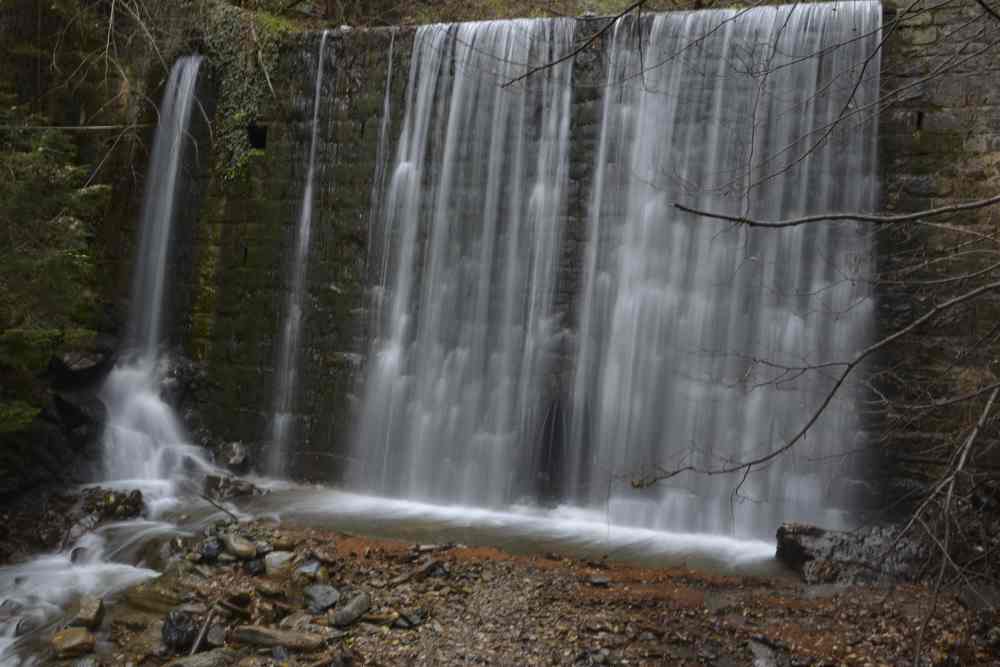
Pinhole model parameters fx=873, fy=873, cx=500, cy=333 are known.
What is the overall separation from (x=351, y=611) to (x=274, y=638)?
17.7 inches

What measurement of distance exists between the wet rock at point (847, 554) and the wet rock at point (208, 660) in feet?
11.9

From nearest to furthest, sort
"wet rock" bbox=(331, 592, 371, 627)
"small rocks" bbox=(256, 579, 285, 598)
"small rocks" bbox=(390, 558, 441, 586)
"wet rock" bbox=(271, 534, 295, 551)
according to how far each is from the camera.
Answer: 1. "wet rock" bbox=(331, 592, 371, 627)
2. "small rocks" bbox=(256, 579, 285, 598)
3. "small rocks" bbox=(390, 558, 441, 586)
4. "wet rock" bbox=(271, 534, 295, 551)

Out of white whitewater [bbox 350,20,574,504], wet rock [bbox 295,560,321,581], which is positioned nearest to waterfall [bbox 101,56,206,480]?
white whitewater [bbox 350,20,574,504]

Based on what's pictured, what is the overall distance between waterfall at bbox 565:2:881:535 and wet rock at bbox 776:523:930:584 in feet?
3.04

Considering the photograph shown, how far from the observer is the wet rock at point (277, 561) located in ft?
18.7

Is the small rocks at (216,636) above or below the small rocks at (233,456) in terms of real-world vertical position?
below

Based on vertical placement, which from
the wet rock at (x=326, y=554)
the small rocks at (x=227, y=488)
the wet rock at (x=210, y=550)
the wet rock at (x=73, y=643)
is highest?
the small rocks at (x=227, y=488)

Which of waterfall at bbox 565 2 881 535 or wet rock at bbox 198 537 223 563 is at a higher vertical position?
waterfall at bbox 565 2 881 535

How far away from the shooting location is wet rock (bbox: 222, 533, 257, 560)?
232 inches

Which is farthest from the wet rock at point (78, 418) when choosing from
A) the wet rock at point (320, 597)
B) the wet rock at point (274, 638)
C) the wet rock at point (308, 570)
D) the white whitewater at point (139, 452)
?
the wet rock at point (274, 638)

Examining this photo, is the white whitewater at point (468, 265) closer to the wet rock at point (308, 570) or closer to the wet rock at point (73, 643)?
the wet rock at point (308, 570)

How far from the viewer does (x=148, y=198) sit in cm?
1014

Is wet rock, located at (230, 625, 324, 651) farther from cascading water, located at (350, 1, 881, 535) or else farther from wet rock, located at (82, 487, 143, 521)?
cascading water, located at (350, 1, 881, 535)

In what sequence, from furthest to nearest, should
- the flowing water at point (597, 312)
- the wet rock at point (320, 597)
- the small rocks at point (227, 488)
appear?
the small rocks at point (227, 488) < the flowing water at point (597, 312) < the wet rock at point (320, 597)
